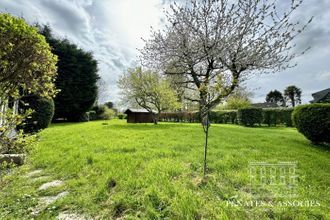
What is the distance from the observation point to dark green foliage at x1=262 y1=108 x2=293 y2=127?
18109mm

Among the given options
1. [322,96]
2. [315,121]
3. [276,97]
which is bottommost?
[315,121]

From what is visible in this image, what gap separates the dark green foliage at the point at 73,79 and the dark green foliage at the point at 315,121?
22835mm

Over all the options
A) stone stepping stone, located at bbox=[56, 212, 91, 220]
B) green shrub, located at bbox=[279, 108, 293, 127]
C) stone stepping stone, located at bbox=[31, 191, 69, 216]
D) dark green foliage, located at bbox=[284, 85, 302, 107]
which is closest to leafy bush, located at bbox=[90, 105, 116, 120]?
green shrub, located at bbox=[279, 108, 293, 127]

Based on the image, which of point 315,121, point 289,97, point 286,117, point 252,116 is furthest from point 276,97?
point 315,121

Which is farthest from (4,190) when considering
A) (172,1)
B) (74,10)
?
(172,1)

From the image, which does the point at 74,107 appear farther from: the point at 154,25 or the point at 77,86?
the point at 154,25

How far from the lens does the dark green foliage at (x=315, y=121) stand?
22.0 feet

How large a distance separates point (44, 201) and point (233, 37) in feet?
20.6

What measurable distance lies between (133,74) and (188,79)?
479 inches

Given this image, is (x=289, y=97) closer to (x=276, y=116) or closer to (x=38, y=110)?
(x=276, y=116)

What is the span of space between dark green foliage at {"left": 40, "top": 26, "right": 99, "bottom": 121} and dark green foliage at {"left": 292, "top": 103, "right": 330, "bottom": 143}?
2284cm

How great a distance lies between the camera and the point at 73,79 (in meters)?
23.1

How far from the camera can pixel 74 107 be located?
22781mm

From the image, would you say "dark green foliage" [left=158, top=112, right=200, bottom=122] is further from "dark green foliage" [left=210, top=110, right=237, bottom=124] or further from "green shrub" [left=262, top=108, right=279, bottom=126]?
"green shrub" [left=262, top=108, right=279, bottom=126]
